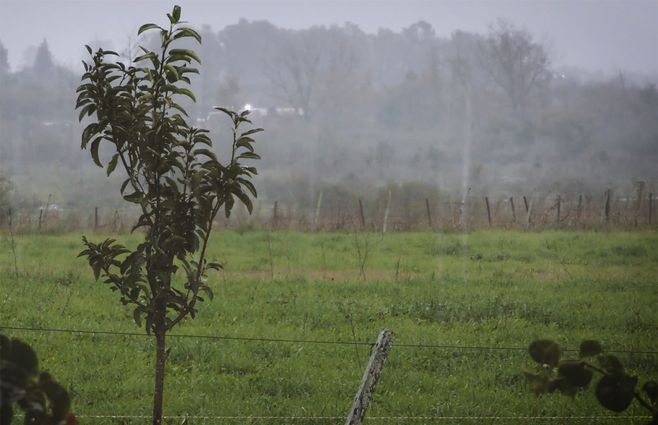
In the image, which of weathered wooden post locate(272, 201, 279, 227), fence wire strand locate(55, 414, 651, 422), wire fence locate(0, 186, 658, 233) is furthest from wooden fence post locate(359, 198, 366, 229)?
fence wire strand locate(55, 414, 651, 422)

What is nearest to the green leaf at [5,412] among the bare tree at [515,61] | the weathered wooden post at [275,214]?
the weathered wooden post at [275,214]

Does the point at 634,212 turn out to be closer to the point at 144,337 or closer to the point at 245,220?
the point at 245,220

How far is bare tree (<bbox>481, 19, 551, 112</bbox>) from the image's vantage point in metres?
4.71

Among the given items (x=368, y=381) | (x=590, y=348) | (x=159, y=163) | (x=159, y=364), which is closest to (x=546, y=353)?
(x=590, y=348)

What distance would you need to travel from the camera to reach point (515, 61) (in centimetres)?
472

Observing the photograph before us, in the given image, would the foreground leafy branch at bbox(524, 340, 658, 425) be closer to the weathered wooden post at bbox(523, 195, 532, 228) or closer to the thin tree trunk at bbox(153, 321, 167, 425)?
the thin tree trunk at bbox(153, 321, 167, 425)

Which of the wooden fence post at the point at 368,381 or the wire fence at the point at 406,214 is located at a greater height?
the wire fence at the point at 406,214

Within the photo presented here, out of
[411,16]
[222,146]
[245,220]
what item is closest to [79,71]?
[222,146]

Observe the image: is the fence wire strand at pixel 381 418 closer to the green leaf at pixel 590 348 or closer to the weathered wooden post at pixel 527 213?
the weathered wooden post at pixel 527 213

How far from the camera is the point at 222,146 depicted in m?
4.50

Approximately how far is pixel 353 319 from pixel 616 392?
2739 millimetres

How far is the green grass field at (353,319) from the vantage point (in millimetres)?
3645

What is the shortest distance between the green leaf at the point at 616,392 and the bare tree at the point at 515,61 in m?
3.43

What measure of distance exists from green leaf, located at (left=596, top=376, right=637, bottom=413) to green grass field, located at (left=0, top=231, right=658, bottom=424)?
2.05 meters
